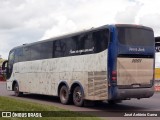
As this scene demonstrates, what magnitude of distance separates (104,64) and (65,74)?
335 cm

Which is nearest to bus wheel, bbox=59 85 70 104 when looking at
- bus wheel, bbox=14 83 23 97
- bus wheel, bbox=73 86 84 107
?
bus wheel, bbox=73 86 84 107

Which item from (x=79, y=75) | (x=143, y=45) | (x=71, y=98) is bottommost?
(x=71, y=98)

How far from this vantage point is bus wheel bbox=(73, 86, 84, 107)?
1529cm

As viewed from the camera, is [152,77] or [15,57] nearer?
[152,77]

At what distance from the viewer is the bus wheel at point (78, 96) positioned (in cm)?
1529

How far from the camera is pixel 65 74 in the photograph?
16688mm

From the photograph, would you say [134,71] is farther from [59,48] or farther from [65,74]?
[59,48]

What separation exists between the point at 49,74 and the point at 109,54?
18.0 ft

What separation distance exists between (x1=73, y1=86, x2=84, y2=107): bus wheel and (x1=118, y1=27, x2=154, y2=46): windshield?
3.00 meters

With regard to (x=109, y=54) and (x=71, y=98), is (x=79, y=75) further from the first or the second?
(x=109, y=54)

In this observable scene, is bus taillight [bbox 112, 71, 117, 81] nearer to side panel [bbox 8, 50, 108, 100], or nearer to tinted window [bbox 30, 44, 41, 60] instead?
side panel [bbox 8, 50, 108, 100]

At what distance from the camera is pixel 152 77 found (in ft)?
48.2

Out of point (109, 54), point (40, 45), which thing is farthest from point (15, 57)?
point (109, 54)

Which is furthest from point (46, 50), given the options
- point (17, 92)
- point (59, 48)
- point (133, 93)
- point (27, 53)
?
point (133, 93)
